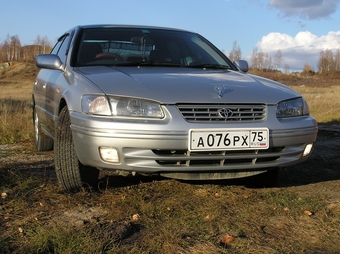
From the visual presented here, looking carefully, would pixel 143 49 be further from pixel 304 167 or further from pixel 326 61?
pixel 326 61

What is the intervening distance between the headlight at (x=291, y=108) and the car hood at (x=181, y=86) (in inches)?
1.8

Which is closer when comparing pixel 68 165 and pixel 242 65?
pixel 68 165

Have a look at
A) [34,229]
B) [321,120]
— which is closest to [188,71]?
[34,229]

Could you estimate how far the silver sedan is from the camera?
2.77m

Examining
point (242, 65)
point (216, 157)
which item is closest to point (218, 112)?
point (216, 157)

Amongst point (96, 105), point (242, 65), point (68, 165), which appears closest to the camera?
point (96, 105)

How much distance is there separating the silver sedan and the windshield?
0.26 m

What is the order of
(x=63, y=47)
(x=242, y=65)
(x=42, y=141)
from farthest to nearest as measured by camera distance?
(x=42, y=141), (x=63, y=47), (x=242, y=65)

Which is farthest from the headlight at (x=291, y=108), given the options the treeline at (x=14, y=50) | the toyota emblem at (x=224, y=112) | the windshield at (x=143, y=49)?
the treeline at (x=14, y=50)

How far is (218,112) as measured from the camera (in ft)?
9.49

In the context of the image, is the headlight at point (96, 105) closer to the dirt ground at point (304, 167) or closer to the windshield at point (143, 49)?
the windshield at point (143, 49)

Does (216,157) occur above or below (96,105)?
below

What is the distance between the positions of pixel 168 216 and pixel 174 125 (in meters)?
0.60

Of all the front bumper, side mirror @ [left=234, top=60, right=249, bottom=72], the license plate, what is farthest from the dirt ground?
side mirror @ [left=234, top=60, right=249, bottom=72]
